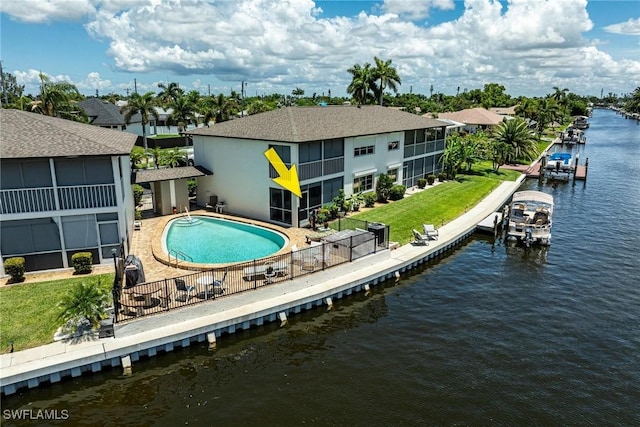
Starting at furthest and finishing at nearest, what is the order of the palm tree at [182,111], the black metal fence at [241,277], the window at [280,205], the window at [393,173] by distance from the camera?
the palm tree at [182,111] → the window at [393,173] → the window at [280,205] → the black metal fence at [241,277]

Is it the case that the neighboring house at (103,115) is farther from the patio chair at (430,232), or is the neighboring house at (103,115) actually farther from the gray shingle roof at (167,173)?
the patio chair at (430,232)

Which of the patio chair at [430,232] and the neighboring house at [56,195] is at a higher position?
the neighboring house at [56,195]

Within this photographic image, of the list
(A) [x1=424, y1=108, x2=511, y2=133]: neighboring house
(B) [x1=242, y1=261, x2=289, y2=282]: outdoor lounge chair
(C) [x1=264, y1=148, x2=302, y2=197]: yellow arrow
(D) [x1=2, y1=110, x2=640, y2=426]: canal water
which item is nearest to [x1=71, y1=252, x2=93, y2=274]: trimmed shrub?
(D) [x1=2, y1=110, x2=640, y2=426]: canal water

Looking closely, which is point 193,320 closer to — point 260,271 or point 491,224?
point 260,271

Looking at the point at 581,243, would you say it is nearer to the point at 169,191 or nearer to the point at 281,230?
the point at 281,230

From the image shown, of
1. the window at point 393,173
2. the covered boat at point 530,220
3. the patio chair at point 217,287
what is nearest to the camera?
the patio chair at point 217,287

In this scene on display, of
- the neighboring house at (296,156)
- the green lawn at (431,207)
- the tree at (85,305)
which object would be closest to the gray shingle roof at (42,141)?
the tree at (85,305)

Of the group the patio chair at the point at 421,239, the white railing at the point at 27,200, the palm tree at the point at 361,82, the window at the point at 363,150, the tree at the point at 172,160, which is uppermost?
the palm tree at the point at 361,82

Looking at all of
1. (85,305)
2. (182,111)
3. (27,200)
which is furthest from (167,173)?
(182,111)
